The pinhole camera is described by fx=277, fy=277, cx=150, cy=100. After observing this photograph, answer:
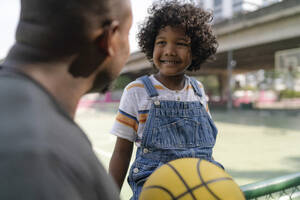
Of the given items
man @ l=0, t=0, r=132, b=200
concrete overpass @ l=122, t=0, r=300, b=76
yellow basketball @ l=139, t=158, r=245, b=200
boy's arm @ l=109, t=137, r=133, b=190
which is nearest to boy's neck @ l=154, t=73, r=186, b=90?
boy's arm @ l=109, t=137, r=133, b=190

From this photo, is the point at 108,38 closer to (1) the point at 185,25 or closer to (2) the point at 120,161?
(2) the point at 120,161

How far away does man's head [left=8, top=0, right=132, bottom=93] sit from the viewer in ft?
2.26

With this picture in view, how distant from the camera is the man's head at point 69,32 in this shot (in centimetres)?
69

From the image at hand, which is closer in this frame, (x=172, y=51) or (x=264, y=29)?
(x=172, y=51)

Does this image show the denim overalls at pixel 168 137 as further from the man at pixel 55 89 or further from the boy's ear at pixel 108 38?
the boy's ear at pixel 108 38

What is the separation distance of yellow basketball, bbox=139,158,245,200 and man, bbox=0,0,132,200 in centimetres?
66

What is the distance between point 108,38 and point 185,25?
1249mm

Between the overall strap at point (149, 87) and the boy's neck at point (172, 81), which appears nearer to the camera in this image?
the overall strap at point (149, 87)

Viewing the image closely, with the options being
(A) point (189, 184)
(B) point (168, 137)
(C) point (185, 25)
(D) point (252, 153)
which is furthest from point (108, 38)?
(D) point (252, 153)

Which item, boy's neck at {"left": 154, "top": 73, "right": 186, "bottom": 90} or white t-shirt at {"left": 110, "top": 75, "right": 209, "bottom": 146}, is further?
boy's neck at {"left": 154, "top": 73, "right": 186, "bottom": 90}

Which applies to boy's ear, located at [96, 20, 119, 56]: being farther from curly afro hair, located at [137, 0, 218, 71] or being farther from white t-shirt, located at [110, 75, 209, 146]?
curly afro hair, located at [137, 0, 218, 71]

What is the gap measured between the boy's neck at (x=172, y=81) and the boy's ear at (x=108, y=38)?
43.5 inches

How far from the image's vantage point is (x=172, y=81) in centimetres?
192

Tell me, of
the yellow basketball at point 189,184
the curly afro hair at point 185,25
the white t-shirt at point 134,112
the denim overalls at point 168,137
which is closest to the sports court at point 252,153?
the curly afro hair at point 185,25
